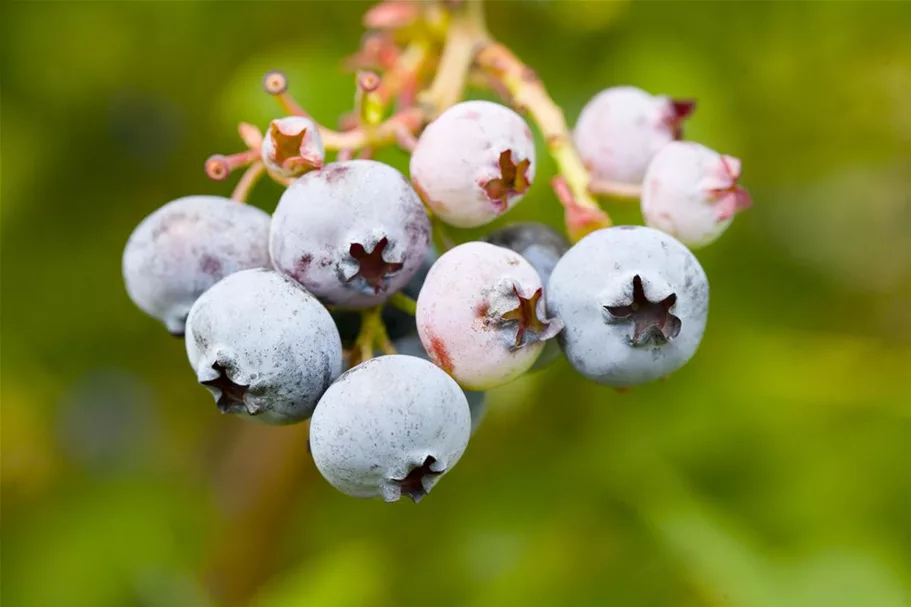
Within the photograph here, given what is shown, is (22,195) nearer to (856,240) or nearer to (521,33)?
(521,33)

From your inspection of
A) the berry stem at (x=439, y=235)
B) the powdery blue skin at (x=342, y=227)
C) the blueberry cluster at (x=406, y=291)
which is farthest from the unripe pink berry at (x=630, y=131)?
the powdery blue skin at (x=342, y=227)

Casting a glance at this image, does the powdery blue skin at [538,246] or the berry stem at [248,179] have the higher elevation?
the berry stem at [248,179]

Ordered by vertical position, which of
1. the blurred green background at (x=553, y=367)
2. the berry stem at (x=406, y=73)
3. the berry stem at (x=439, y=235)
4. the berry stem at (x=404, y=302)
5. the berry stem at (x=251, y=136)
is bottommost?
the blurred green background at (x=553, y=367)

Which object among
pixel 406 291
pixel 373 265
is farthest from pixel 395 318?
pixel 373 265

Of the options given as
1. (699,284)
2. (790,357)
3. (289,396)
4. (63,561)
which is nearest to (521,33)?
(790,357)

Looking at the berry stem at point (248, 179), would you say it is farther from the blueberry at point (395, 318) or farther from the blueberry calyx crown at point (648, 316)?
the blueberry calyx crown at point (648, 316)

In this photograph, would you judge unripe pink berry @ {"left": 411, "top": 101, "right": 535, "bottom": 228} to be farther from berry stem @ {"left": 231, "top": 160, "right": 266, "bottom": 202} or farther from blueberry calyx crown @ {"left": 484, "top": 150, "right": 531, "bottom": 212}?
berry stem @ {"left": 231, "top": 160, "right": 266, "bottom": 202}

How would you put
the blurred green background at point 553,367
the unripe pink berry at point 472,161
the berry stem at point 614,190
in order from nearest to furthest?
the unripe pink berry at point 472,161
the berry stem at point 614,190
the blurred green background at point 553,367

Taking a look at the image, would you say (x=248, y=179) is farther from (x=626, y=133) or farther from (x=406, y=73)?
(x=626, y=133)
